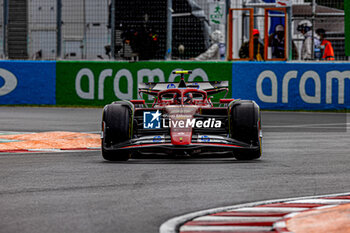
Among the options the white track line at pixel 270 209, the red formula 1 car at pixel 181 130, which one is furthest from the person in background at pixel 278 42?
the white track line at pixel 270 209

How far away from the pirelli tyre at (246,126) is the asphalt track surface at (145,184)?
0.19 meters

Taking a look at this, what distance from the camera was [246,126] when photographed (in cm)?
935

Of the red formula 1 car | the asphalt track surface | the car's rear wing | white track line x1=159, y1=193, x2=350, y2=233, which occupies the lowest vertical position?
the asphalt track surface

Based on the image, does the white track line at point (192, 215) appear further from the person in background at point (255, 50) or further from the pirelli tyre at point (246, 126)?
the person in background at point (255, 50)

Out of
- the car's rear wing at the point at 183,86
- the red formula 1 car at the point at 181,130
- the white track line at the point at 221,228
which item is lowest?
the white track line at the point at 221,228

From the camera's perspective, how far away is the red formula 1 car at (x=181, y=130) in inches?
360

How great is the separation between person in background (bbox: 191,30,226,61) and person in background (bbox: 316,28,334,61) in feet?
8.13

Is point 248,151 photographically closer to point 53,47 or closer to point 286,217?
point 286,217

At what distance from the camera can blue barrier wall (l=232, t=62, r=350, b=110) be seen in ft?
61.3

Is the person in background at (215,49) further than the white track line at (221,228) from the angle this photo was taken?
Yes

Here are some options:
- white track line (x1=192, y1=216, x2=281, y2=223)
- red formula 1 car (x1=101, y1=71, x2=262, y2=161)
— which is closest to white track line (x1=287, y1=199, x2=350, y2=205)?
white track line (x1=192, y1=216, x2=281, y2=223)

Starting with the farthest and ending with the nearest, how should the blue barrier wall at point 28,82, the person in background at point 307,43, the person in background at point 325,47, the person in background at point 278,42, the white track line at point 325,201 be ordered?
1. the blue barrier wall at point 28,82
2. the person in background at point 278,42
3. the person in background at point 325,47
4. the person in background at point 307,43
5. the white track line at point 325,201

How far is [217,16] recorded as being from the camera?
18.9 m

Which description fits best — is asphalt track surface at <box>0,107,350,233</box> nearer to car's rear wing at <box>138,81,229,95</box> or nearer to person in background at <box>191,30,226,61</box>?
car's rear wing at <box>138,81,229,95</box>
